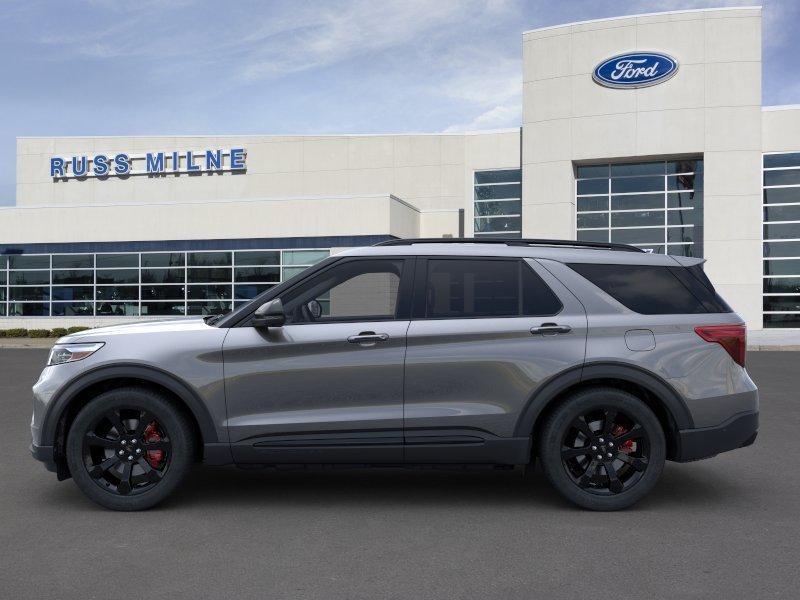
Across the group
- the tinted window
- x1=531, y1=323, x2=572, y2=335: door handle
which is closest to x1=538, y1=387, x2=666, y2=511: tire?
x1=531, y1=323, x2=572, y2=335: door handle

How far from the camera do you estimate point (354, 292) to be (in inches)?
238

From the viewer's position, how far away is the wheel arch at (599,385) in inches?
213

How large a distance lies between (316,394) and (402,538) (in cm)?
111

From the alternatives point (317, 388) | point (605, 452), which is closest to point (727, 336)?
point (605, 452)

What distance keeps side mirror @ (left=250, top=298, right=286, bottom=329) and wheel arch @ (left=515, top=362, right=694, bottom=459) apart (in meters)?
1.73

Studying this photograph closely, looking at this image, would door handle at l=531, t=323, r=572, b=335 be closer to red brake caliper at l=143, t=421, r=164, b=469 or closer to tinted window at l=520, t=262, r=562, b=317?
tinted window at l=520, t=262, r=562, b=317

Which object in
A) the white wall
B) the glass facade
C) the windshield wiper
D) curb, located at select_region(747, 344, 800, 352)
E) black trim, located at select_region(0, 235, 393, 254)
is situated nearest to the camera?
the windshield wiper

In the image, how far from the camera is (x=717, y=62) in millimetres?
32469

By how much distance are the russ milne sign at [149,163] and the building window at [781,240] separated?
24.8m

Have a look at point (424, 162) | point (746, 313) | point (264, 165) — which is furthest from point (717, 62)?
point (264, 165)

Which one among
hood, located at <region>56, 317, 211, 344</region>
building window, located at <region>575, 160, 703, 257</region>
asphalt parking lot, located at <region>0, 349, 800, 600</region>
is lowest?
asphalt parking lot, located at <region>0, 349, 800, 600</region>

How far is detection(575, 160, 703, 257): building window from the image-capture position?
111ft

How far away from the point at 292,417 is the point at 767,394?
369 inches

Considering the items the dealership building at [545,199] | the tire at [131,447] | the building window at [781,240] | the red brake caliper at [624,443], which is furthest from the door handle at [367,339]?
the building window at [781,240]
